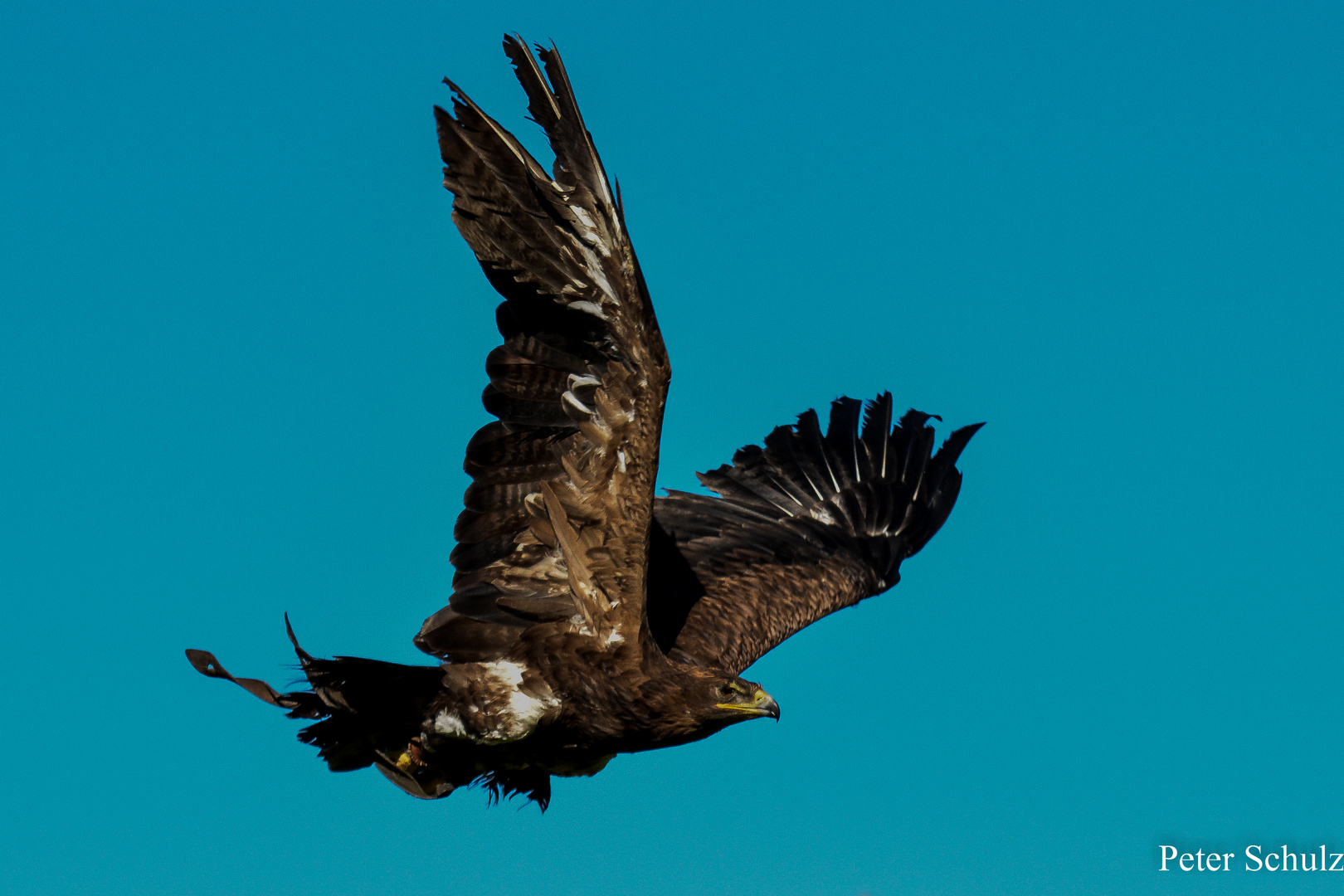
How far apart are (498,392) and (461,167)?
4.12 ft

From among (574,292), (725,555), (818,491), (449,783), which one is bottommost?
(449,783)

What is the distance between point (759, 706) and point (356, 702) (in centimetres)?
213

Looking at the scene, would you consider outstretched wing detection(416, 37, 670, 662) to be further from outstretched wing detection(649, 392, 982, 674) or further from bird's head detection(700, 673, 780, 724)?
outstretched wing detection(649, 392, 982, 674)

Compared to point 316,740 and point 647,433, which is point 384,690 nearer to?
point 316,740

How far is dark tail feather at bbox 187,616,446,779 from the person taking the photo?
843 centimetres

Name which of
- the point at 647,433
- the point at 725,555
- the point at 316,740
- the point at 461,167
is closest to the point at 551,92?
the point at 461,167

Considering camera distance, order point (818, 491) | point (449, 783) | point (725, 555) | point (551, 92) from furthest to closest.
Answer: point (818, 491) < point (725, 555) < point (449, 783) < point (551, 92)

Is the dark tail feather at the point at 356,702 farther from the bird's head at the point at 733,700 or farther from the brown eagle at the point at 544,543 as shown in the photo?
the bird's head at the point at 733,700

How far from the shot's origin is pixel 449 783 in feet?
29.7

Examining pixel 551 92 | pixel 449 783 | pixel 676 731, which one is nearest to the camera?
pixel 551 92

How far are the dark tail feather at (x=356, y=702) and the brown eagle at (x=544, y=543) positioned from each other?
0.01m

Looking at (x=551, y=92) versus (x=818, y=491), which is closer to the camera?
(x=551, y=92)

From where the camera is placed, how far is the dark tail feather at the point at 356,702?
843cm

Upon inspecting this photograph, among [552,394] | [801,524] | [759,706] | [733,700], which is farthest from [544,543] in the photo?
[801,524]
